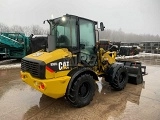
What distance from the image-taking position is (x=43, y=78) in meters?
3.72

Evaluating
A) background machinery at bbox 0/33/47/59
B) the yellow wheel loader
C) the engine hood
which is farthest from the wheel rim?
background machinery at bbox 0/33/47/59

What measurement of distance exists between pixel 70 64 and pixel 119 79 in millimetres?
2140

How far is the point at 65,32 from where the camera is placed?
443cm

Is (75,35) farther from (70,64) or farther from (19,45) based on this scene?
(19,45)

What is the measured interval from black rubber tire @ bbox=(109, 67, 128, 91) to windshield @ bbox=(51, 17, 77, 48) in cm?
176

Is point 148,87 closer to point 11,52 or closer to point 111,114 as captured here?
point 111,114

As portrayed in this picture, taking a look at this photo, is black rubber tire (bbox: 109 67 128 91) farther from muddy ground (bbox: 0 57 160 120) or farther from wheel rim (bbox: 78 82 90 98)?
wheel rim (bbox: 78 82 90 98)

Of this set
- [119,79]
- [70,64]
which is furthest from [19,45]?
[70,64]

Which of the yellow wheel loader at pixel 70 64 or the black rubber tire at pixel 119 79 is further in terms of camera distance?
the black rubber tire at pixel 119 79

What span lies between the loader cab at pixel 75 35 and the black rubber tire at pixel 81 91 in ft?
2.16

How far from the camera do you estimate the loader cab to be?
14.3 ft

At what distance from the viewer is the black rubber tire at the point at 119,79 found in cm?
526

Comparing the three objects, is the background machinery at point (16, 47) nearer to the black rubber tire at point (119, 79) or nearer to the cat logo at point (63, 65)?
the black rubber tire at point (119, 79)

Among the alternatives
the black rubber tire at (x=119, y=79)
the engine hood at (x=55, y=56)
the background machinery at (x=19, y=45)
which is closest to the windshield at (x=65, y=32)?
the engine hood at (x=55, y=56)
